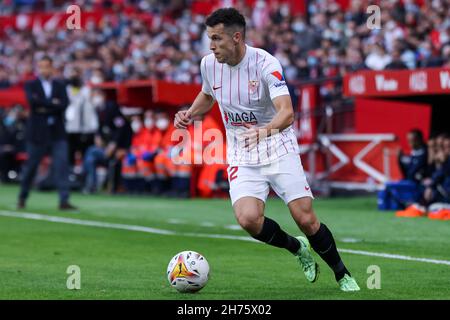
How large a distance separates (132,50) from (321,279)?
25833 mm

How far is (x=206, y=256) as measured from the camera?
1069 centimetres

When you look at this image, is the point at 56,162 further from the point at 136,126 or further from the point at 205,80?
the point at 205,80

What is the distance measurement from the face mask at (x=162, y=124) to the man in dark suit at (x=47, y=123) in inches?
233

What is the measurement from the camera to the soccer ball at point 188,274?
7.93 m

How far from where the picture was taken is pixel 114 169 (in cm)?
2369

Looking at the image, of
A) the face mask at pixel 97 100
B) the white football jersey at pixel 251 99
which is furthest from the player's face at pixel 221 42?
the face mask at pixel 97 100

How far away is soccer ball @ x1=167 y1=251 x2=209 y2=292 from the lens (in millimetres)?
7926

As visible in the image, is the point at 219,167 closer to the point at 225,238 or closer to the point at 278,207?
the point at 278,207

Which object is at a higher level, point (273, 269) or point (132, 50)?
point (132, 50)

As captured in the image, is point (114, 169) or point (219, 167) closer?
point (219, 167)

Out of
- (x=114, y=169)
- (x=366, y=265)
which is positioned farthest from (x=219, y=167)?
(x=366, y=265)

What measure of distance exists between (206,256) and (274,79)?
3248 millimetres

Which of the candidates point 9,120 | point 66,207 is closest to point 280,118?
point 66,207
